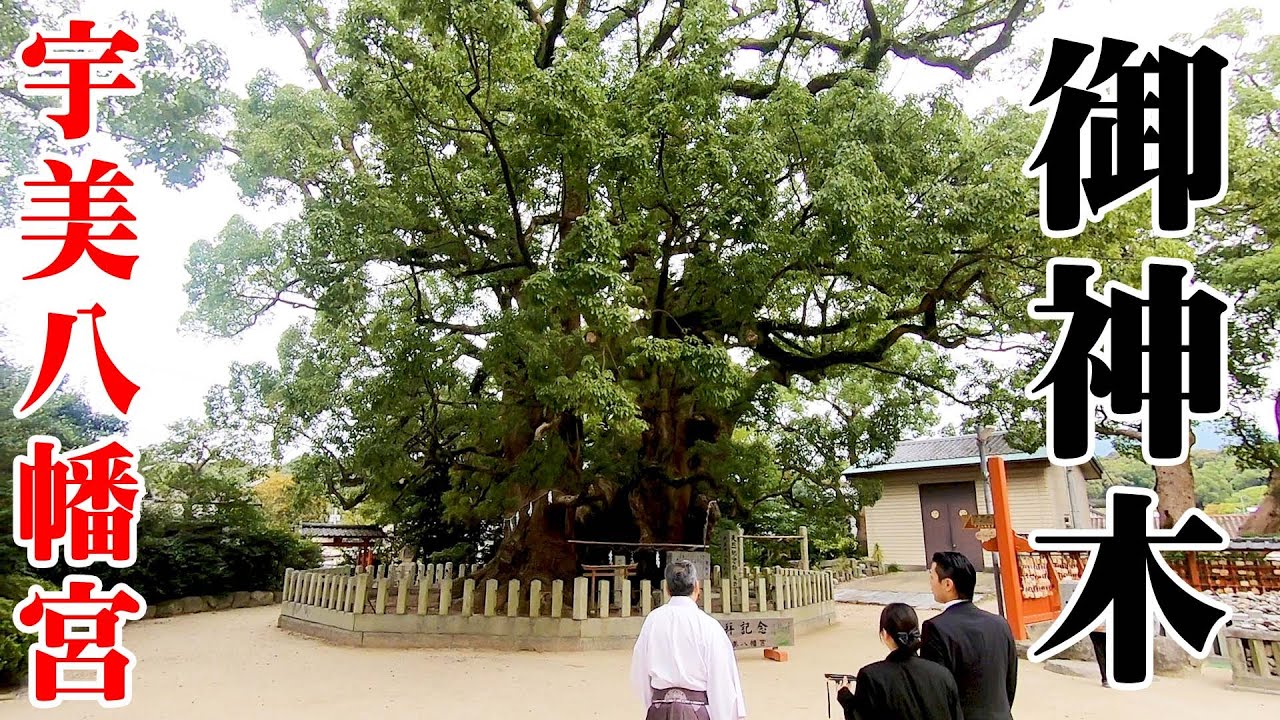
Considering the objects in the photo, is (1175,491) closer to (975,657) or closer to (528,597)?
(528,597)

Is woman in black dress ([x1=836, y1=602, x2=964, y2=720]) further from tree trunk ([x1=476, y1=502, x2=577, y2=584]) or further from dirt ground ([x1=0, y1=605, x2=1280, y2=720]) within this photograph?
tree trunk ([x1=476, y1=502, x2=577, y2=584])

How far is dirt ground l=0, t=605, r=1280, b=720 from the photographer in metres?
5.18

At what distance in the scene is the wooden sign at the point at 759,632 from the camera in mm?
6691

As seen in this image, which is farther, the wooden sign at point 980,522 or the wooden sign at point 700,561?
the wooden sign at point 700,561

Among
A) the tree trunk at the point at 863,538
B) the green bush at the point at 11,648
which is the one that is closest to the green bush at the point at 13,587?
the green bush at the point at 11,648


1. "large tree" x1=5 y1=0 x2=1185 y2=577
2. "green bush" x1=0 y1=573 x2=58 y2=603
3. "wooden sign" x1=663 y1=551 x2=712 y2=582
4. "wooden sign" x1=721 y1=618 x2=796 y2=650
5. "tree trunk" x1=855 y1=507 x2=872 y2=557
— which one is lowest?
"tree trunk" x1=855 y1=507 x2=872 y2=557

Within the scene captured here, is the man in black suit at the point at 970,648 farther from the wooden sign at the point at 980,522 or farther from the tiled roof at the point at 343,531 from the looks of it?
the tiled roof at the point at 343,531

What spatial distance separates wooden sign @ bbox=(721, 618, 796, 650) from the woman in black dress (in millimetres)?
4235

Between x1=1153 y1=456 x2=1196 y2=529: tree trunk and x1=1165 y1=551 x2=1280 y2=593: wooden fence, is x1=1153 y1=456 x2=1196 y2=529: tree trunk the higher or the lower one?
the higher one

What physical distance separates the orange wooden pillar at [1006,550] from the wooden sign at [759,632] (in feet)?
6.78

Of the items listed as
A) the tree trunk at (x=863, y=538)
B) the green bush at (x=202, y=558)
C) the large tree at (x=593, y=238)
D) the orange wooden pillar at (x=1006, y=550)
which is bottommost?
the tree trunk at (x=863, y=538)

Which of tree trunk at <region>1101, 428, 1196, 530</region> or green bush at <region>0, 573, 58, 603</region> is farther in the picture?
tree trunk at <region>1101, 428, 1196, 530</region>

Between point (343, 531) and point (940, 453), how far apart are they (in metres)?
14.4

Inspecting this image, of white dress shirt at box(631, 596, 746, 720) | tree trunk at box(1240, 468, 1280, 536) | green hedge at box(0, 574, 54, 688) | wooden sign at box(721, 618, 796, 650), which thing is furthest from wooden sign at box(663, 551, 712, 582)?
tree trunk at box(1240, 468, 1280, 536)
